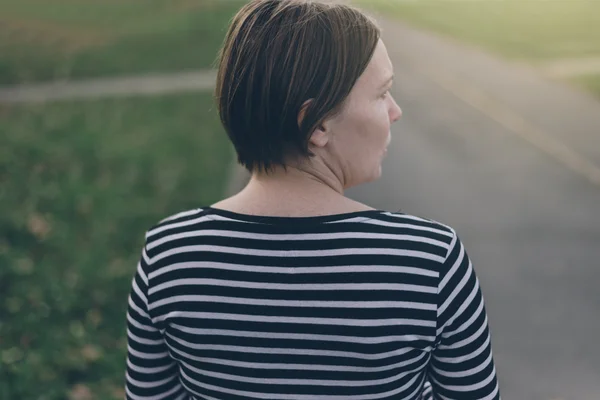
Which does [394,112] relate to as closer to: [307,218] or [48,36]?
[307,218]

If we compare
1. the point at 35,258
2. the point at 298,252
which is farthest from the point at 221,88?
the point at 35,258

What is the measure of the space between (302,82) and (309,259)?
32 cm

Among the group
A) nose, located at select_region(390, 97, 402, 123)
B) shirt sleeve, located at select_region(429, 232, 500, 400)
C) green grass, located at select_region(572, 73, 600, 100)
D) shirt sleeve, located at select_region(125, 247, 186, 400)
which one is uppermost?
nose, located at select_region(390, 97, 402, 123)

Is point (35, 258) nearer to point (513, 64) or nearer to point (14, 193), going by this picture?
point (14, 193)

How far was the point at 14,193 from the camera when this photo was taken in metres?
6.48

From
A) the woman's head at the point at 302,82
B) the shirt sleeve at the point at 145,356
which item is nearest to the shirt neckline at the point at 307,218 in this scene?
the woman's head at the point at 302,82

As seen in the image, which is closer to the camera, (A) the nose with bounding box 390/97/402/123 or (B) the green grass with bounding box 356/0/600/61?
(A) the nose with bounding box 390/97/402/123

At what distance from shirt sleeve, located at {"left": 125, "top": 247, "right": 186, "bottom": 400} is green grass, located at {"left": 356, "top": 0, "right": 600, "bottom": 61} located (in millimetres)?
10908

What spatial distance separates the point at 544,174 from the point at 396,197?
176 cm

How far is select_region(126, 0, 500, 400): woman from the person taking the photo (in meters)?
1.30

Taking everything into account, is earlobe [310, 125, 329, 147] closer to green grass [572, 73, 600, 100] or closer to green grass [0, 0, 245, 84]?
green grass [572, 73, 600, 100]

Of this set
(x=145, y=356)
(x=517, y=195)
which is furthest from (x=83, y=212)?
(x=145, y=356)

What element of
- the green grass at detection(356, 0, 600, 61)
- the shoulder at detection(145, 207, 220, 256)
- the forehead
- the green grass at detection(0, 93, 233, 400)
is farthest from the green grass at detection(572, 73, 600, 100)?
the shoulder at detection(145, 207, 220, 256)

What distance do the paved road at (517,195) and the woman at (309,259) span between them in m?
0.88
